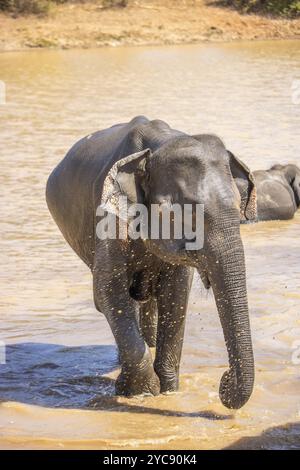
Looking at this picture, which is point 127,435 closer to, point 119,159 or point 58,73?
point 119,159

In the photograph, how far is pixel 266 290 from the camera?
8469mm

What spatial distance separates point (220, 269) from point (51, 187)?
2.50 m

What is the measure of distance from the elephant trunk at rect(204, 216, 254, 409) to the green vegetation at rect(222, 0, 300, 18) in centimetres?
3012

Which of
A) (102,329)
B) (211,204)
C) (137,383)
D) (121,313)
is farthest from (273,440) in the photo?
(102,329)

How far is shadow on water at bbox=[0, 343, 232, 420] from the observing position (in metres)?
6.17

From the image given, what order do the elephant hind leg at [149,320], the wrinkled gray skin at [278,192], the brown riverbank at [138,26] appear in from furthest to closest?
the brown riverbank at [138,26] < the wrinkled gray skin at [278,192] < the elephant hind leg at [149,320]

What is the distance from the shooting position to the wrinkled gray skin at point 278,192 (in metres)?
11.1

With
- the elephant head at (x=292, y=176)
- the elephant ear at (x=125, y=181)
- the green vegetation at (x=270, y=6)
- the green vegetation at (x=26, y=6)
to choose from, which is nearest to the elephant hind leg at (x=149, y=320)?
the elephant ear at (x=125, y=181)

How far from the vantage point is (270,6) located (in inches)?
1375

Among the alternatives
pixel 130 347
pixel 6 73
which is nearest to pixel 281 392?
pixel 130 347

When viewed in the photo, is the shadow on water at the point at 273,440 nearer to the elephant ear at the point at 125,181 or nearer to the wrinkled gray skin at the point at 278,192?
the elephant ear at the point at 125,181

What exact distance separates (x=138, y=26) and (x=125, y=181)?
26.6 m

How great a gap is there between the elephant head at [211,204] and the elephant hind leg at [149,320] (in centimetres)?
104

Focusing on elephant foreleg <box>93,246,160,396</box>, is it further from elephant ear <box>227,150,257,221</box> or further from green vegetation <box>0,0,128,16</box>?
green vegetation <box>0,0,128,16</box>
